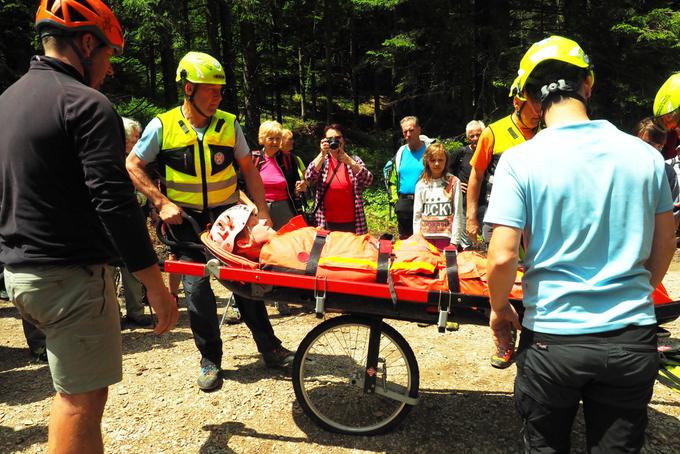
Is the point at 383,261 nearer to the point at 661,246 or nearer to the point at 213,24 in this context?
the point at 661,246

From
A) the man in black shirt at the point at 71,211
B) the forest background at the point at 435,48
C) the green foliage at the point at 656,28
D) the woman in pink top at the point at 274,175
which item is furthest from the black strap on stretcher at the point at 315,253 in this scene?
the green foliage at the point at 656,28

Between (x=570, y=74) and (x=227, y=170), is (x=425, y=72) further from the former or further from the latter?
(x=570, y=74)

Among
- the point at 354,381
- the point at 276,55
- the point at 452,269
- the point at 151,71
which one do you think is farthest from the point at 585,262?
the point at 151,71

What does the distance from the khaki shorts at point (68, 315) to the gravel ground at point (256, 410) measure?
4.10 feet

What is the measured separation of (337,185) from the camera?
5.72 metres

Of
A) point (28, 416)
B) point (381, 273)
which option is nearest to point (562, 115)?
point (381, 273)

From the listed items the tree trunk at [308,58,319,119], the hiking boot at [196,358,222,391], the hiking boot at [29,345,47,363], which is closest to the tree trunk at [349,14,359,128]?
the tree trunk at [308,58,319,119]

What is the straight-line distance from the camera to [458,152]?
261 inches

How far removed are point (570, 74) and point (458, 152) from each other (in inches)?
187

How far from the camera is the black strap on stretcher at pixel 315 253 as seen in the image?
2.91 meters

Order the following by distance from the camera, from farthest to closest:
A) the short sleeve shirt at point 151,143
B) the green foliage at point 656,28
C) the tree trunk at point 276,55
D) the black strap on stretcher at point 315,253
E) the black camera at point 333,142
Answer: the tree trunk at point 276,55 → the green foliage at point 656,28 → the black camera at point 333,142 → the short sleeve shirt at point 151,143 → the black strap on stretcher at point 315,253

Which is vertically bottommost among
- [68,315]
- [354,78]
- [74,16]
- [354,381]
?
[354,381]

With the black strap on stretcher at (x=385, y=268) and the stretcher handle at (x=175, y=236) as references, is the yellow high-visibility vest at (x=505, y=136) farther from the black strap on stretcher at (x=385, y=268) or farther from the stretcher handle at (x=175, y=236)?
the stretcher handle at (x=175, y=236)

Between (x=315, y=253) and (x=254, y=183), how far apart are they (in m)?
1.40
